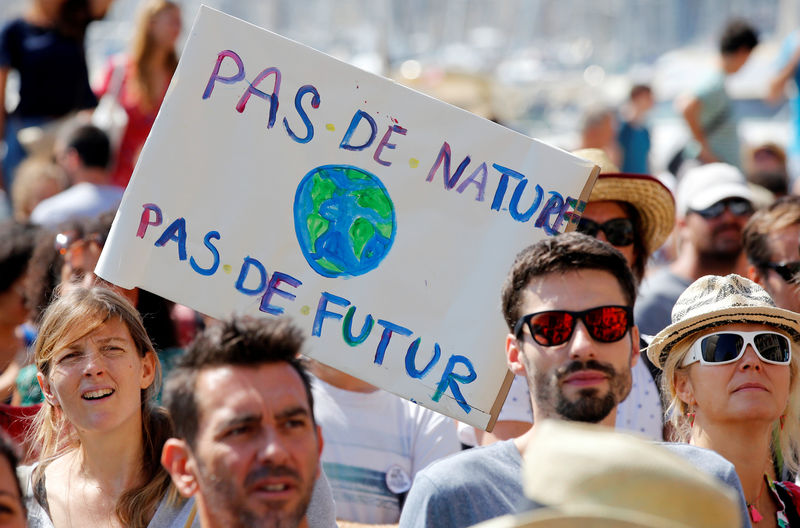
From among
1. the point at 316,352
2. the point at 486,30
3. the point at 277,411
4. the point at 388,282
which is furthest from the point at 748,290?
the point at 486,30

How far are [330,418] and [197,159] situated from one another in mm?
975

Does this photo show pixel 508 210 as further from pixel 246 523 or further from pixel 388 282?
pixel 246 523

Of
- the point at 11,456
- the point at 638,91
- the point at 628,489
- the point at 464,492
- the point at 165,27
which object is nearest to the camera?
the point at 628,489

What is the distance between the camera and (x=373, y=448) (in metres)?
3.95

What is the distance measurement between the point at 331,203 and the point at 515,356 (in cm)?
84

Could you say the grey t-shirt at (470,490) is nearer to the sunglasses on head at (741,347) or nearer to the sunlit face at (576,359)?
the sunlit face at (576,359)

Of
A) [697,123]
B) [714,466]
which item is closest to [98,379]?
[714,466]

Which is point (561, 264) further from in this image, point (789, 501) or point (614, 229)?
point (614, 229)

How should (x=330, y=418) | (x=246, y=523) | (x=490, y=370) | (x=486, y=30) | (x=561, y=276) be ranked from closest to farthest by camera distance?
(x=246, y=523)
(x=561, y=276)
(x=490, y=370)
(x=330, y=418)
(x=486, y=30)

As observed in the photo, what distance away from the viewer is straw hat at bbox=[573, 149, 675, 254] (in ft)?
15.0

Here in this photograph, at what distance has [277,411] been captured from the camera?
2605mm

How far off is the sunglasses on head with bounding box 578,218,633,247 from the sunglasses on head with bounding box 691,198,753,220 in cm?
105

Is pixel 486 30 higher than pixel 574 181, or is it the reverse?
pixel 486 30

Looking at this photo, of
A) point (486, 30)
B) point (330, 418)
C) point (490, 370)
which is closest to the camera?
point (490, 370)
